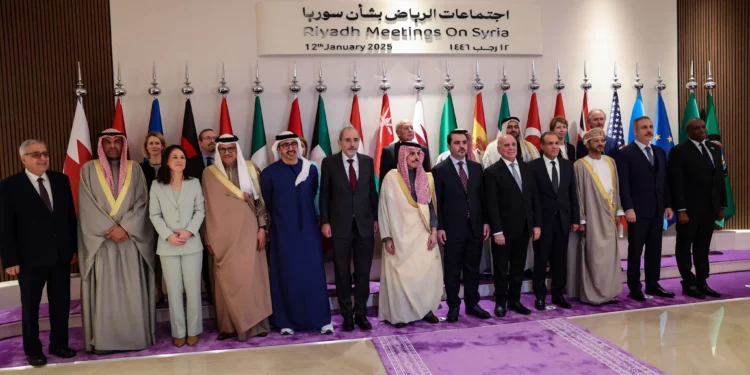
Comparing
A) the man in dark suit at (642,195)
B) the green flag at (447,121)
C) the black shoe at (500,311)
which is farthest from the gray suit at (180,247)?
the man in dark suit at (642,195)

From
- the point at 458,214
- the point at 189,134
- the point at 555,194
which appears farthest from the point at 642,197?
→ the point at 189,134

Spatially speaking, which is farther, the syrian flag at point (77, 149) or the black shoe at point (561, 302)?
the syrian flag at point (77, 149)

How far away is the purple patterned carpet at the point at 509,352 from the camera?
3260 mm

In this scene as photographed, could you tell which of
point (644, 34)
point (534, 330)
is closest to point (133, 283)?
point (534, 330)

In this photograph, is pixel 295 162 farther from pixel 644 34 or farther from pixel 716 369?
pixel 644 34

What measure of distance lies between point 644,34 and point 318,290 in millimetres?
4798

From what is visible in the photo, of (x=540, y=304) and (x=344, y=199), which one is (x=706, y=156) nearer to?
(x=540, y=304)

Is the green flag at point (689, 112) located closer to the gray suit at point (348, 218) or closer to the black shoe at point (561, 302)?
the black shoe at point (561, 302)

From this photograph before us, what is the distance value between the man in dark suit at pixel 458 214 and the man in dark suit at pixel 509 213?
0.33 feet

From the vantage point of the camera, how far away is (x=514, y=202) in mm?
4312

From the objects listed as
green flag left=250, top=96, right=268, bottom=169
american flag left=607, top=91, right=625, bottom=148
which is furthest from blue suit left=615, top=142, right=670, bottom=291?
green flag left=250, top=96, right=268, bottom=169

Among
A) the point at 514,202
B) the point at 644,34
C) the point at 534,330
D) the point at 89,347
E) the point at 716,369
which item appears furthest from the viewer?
the point at 644,34

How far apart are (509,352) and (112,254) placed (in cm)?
281

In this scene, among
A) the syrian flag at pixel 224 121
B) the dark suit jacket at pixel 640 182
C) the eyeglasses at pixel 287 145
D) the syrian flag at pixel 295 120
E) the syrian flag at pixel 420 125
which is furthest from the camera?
the syrian flag at pixel 420 125
